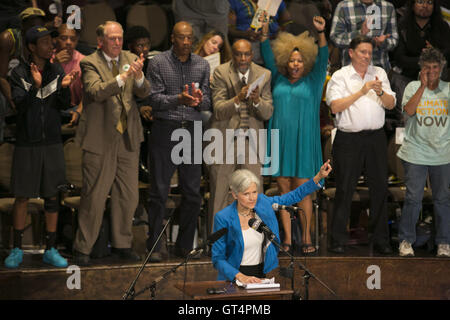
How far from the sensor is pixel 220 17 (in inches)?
278

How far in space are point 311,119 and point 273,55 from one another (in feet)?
2.08

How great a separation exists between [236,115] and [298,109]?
1.74 feet

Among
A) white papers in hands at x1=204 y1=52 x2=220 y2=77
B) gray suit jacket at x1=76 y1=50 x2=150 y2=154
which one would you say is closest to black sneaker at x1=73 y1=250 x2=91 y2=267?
gray suit jacket at x1=76 y1=50 x2=150 y2=154

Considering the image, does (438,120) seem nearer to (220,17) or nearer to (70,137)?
(220,17)

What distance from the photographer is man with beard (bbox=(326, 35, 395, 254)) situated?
6363 millimetres

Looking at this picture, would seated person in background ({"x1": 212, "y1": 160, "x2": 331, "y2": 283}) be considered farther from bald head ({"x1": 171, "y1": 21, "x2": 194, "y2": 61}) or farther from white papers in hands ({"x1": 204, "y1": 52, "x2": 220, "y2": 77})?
white papers in hands ({"x1": 204, "y1": 52, "x2": 220, "y2": 77})

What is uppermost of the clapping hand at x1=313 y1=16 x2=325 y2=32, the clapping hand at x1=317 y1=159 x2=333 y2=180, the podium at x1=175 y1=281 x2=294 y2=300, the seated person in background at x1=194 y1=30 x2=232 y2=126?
the clapping hand at x1=313 y1=16 x2=325 y2=32

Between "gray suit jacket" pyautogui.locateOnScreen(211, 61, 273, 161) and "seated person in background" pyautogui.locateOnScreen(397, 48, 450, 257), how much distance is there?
1173 millimetres

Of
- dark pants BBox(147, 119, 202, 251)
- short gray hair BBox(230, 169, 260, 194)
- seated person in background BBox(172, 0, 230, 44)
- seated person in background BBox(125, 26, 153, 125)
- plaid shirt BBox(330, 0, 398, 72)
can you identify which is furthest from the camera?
seated person in background BBox(172, 0, 230, 44)

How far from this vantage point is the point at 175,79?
621 centimetres

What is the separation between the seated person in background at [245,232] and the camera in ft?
→ 15.5

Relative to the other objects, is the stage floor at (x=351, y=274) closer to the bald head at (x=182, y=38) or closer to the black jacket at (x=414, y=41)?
the bald head at (x=182, y=38)

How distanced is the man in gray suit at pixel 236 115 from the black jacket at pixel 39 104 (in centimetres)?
124
